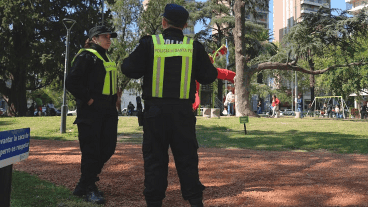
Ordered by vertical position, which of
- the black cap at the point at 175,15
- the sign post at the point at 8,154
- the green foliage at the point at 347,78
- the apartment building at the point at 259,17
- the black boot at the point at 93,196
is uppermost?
the apartment building at the point at 259,17

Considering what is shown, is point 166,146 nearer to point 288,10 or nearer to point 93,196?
point 93,196

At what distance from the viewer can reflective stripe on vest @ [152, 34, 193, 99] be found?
2939 millimetres

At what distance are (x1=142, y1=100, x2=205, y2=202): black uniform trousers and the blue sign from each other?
909 mm

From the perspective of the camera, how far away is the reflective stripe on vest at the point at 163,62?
9.64ft

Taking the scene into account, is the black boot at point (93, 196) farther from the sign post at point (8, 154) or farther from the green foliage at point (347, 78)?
the green foliage at point (347, 78)

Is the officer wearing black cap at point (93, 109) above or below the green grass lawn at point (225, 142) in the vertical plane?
above

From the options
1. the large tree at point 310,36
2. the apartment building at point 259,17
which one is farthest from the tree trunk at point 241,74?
the apartment building at point 259,17

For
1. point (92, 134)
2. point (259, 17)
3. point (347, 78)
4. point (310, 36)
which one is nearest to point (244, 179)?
point (92, 134)

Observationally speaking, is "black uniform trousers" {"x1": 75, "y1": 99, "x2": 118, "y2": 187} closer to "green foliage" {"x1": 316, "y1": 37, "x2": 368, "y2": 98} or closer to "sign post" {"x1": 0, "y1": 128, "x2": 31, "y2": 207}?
A: "sign post" {"x1": 0, "y1": 128, "x2": 31, "y2": 207}

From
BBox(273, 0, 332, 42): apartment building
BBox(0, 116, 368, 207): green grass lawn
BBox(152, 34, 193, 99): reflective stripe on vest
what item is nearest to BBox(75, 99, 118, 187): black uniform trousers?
BBox(0, 116, 368, 207): green grass lawn

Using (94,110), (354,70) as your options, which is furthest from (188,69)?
(354,70)

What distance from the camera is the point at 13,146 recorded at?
2.39 m

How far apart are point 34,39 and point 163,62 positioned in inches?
983

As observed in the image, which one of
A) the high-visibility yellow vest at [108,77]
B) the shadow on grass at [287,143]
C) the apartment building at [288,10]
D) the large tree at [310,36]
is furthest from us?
the apartment building at [288,10]
